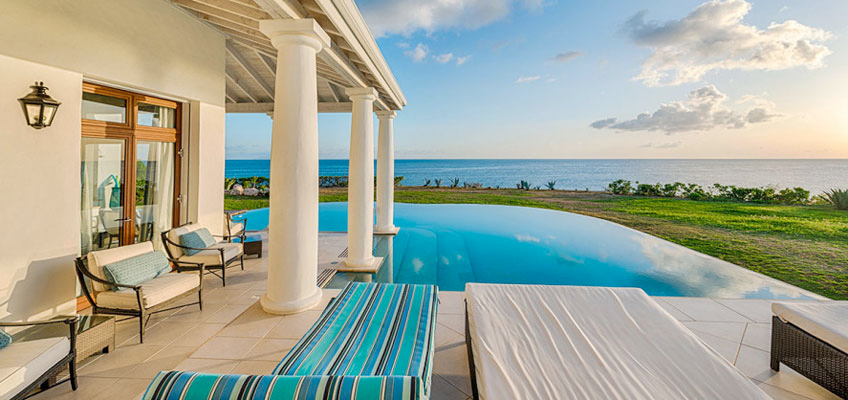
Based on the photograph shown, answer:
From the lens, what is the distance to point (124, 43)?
3.79 m

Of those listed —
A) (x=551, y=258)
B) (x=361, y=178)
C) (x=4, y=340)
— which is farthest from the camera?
(x=551, y=258)

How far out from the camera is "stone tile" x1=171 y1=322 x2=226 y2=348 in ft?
9.90

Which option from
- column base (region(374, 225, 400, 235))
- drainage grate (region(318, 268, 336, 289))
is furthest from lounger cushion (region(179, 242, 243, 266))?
column base (region(374, 225, 400, 235))

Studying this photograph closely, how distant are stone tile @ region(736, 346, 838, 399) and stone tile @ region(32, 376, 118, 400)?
488cm

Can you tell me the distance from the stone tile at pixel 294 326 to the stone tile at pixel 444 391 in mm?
1408

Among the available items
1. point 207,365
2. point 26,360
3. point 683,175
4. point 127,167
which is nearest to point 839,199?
point 207,365

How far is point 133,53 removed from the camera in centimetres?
392

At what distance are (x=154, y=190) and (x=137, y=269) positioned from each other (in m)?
1.84

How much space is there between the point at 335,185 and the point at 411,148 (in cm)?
1388

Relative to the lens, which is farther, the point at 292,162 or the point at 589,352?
the point at 292,162

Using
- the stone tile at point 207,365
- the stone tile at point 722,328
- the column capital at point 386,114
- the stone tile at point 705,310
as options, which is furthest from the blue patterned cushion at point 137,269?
the stone tile at point 705,310

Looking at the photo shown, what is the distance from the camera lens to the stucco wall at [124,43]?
2924mm

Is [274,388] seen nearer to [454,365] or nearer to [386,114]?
[454,365]

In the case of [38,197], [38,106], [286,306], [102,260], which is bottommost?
[286,306]
